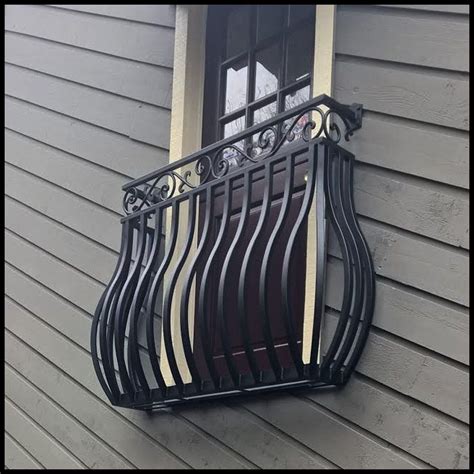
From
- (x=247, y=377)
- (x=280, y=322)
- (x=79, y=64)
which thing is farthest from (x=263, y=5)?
(x=247, y=377)

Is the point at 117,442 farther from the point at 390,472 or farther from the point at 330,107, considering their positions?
the point at 330,107

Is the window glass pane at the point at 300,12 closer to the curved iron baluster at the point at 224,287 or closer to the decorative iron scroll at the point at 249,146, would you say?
the decorative iron scroll at the point at 249,146

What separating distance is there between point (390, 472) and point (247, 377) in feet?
1.67

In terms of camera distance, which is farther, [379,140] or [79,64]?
[79,64]

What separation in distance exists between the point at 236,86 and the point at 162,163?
0.43m

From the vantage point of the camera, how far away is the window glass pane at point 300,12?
3.48m

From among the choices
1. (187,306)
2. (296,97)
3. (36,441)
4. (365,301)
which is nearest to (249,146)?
(296,97)

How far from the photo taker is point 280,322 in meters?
3.09

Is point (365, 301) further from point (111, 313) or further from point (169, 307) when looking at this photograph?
point (111, 313)

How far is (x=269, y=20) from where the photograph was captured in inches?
145

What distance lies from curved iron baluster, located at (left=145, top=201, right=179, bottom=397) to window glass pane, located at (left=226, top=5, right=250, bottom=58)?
2.75 feet

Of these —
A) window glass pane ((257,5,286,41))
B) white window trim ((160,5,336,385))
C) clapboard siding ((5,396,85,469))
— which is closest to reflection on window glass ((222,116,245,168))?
white window trim ((160,5,336,385))

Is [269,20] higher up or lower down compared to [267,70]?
higher up

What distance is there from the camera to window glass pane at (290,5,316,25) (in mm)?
3485
